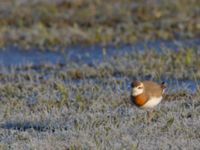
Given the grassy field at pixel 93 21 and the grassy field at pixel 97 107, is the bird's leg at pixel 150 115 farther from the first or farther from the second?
the grassy field at pixel 93 21

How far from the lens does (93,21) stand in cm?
1780

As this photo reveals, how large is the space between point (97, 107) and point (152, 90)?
108cm

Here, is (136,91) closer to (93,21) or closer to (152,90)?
(152,90)

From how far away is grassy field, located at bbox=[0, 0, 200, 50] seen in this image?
1631 cm

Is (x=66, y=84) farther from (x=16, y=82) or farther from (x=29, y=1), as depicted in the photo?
(x=29, y=1)

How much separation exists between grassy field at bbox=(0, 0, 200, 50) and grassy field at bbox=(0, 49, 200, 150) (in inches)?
113

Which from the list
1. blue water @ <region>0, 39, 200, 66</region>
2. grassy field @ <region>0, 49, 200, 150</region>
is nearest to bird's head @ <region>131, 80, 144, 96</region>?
grassy field @ <region>0, 49, 200, 150</region>

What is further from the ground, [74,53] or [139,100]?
[74,53]

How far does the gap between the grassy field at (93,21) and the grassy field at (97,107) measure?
287 centimetres

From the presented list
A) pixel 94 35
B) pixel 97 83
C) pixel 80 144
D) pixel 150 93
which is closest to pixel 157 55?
pixel 97 83

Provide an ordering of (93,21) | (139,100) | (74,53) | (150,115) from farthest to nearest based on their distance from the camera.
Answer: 1. (93,21)
2. (74,53)
3. (150,115)
4. (139,100)

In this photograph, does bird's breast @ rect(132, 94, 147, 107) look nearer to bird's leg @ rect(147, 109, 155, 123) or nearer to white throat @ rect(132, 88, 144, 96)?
white throat @ rect(132, 88, 144, 96)

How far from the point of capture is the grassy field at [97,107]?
765 cm

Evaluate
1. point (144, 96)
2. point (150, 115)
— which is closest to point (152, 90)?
point (144, 96)
